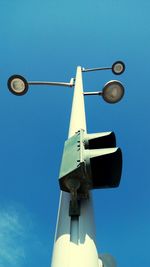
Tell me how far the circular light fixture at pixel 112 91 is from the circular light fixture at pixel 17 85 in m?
1.39

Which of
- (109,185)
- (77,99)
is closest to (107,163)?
(109,185)

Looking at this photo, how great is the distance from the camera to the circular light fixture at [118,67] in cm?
650

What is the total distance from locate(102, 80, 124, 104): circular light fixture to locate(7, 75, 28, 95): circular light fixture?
1388mm

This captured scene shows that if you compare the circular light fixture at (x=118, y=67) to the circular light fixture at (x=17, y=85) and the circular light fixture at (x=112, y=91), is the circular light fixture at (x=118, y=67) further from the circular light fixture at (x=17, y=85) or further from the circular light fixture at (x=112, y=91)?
the circular light fixture at (x=17, y=85)

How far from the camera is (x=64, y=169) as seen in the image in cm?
280

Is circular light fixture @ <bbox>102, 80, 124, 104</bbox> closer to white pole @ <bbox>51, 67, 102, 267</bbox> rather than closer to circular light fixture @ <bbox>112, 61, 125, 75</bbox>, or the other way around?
circular light fixture @ <bbox>112, 61, 125, 75</bbox>

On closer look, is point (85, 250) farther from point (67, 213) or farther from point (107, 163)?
point (107, 163)

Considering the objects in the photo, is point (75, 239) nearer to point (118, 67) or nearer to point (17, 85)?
point (17, 85)

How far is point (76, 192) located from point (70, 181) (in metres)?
0.14

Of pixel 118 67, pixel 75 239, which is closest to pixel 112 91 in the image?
pixel 118 67

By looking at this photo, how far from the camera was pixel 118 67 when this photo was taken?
6559mm

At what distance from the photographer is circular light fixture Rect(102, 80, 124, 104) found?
4.80 metres

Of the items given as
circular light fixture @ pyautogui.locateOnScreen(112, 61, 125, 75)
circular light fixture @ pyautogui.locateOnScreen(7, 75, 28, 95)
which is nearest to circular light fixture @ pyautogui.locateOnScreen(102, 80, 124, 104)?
circular light fixture @ pyautogui.locateOnScreen(7, 75, 28, 95)

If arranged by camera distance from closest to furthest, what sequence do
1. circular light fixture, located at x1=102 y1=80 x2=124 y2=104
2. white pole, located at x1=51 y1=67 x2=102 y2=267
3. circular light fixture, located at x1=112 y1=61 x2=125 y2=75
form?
white pole, located at x1=51 y1=67 x2=102 y2=267 → circular light fixture, located at x1=102 y1=80 x2=124 y2=104 → circular light fixture, located at x1=112 y1=61 x2=125 y2=75
